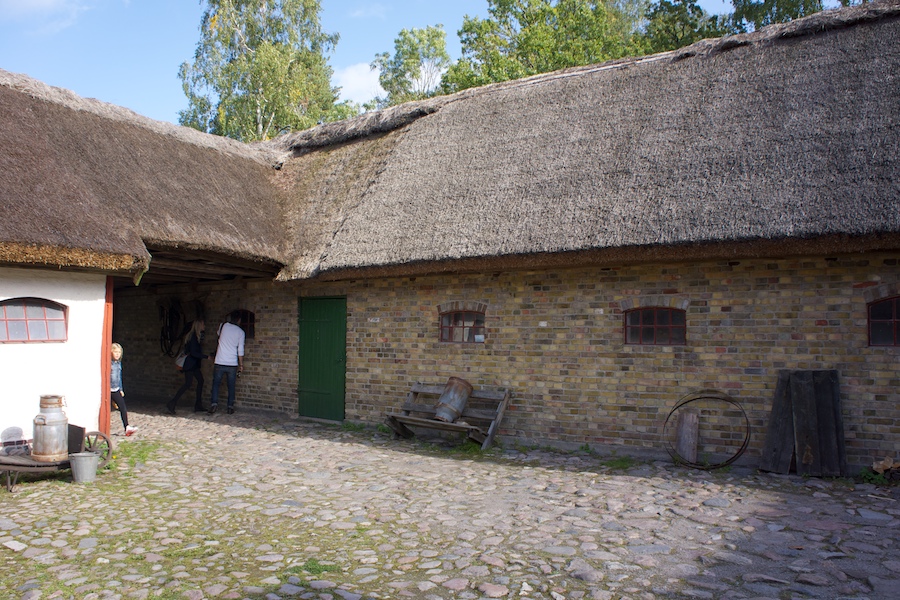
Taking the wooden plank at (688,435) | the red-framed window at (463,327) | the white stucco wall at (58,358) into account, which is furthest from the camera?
the red-framed window at (463,327)

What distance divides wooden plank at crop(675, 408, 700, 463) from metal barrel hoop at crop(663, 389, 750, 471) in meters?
0.05

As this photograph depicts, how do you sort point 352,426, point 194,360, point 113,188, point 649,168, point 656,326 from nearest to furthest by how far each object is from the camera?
point 656,326, point 649,168, point 113,188, point 352,426, point 194,360

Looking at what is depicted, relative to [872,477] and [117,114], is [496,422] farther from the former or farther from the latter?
[117,114]

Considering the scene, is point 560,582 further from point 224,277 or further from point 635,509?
point 224,277

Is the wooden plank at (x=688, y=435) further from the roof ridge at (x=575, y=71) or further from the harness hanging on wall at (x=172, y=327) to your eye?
the harness hanging on wall at (x=172, y=327)

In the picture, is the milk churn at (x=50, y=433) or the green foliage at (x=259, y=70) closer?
the milk churn at (x=50, y=433)

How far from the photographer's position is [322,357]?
10.5 metres

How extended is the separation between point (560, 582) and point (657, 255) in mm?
3977

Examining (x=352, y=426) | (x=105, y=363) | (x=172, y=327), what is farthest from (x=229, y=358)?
(x=105, y=363)

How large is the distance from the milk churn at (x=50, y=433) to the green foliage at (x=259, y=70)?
776 inches

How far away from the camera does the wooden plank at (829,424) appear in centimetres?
645

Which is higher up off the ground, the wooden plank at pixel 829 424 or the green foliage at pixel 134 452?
the wooden plank at pixel 829 424

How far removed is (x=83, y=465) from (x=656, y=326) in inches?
241

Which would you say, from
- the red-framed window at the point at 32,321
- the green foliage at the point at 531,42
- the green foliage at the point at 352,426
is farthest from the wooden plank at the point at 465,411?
the green foliage at the point at 531,42
